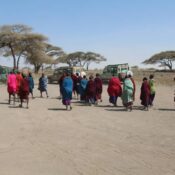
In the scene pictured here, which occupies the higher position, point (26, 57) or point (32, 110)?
point (26, 57)

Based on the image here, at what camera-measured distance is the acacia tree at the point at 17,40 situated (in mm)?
54188

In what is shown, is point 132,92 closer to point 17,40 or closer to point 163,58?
point 17,40

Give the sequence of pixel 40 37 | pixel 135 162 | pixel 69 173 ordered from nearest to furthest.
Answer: pixel 69 173 < pixel 135 162 < pixel 40 37

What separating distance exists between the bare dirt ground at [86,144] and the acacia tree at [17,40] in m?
38.6

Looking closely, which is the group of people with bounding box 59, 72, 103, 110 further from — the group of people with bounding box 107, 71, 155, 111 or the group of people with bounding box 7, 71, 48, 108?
the group of people with bounding box 107, 71, 155, 111

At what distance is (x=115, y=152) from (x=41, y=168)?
→ 75.8 inches

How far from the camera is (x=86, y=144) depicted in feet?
33.1

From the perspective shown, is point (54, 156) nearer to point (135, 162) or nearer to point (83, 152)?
point (83, 152)

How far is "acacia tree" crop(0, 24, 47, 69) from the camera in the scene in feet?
178

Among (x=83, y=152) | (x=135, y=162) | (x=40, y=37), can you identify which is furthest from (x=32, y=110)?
(x=40, y=37)

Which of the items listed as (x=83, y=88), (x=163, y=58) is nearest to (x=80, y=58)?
(x=163, y=58)

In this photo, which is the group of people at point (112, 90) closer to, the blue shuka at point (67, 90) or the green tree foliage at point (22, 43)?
the blue shuka at point (67, 90)

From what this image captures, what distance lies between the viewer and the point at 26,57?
190ft

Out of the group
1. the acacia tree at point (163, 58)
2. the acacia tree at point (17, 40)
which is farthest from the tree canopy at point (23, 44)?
the acacia tree at point (163, 58)
